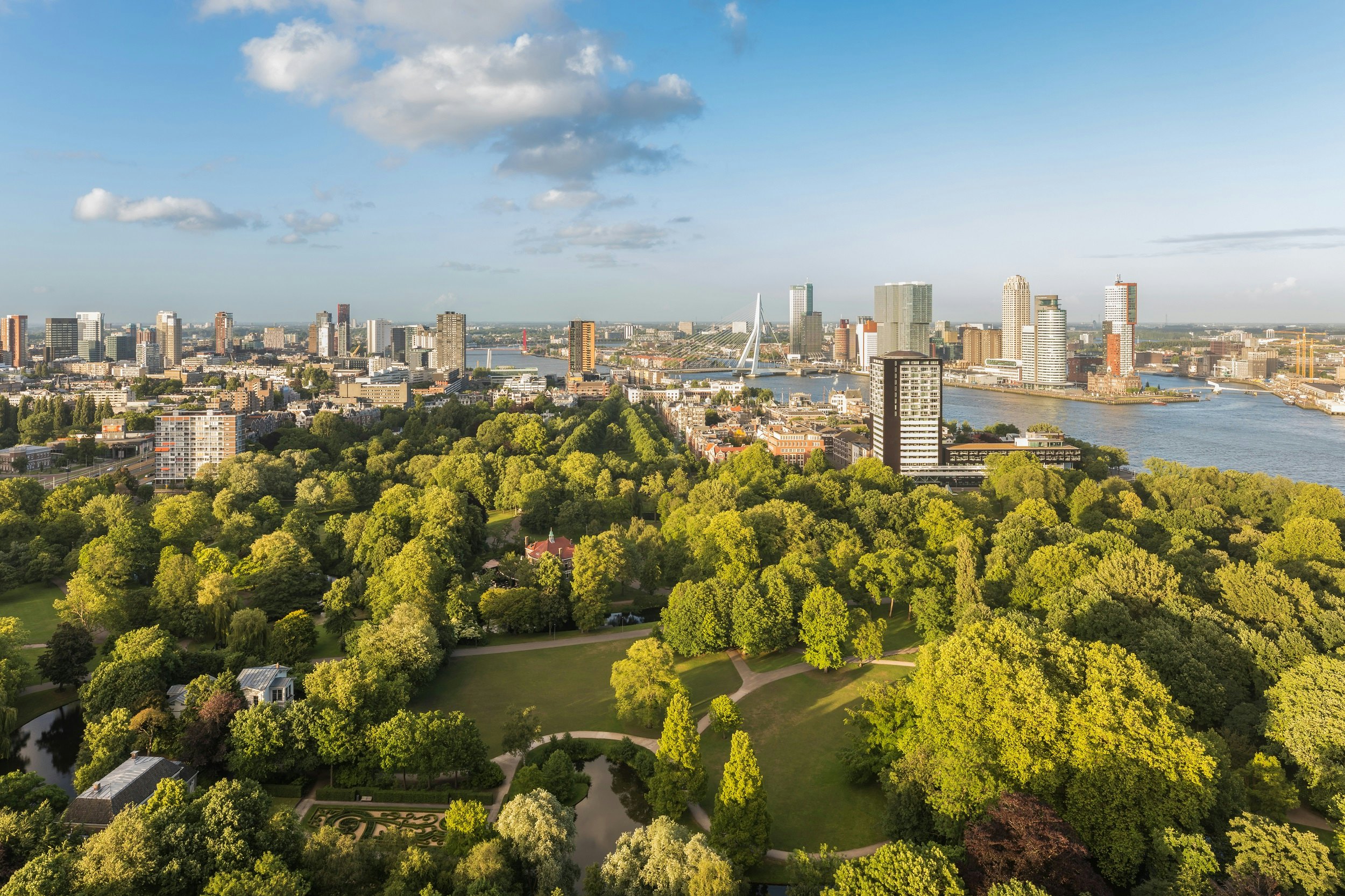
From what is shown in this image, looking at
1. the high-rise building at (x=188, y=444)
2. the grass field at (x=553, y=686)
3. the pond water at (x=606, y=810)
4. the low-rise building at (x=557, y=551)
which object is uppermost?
the high-rise building at (x=188, y=444)

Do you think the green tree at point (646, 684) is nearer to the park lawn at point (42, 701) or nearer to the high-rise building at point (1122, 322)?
the park lawn at point (42, 701)

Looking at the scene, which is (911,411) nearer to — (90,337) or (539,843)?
(539,843)

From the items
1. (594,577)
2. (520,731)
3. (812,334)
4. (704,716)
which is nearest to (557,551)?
(594,577)

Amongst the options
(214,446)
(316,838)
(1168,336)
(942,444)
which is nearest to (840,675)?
(316,838)

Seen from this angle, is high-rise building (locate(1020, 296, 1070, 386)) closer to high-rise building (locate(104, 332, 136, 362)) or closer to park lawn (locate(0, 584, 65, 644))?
park lawn (locate(0, 584, 65, 644))

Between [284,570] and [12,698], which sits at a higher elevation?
[284,570]

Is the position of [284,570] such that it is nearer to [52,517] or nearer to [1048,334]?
[52,517]

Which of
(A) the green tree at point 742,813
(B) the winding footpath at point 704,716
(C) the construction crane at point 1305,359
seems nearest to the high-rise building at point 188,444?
(B) the winding footpath at point 704,716

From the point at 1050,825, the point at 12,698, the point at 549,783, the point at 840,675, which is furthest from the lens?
the point at 840,675
